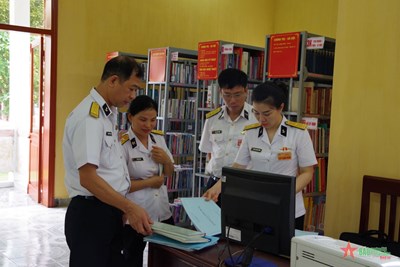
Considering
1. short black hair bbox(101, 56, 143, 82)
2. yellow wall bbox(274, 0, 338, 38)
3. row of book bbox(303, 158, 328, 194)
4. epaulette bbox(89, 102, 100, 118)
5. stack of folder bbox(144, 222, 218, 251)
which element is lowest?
row of book bbox(303, 158, 328, 194)

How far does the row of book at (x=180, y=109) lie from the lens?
238 inches

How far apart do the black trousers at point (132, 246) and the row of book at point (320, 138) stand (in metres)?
3.00

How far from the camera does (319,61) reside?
4797 millimetres

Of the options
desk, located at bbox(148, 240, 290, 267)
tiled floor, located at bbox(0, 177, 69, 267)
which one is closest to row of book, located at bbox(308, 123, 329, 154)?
tiled floor, located at bbox(0, 177, 69, 267)

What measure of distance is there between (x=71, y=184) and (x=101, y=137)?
0.29m

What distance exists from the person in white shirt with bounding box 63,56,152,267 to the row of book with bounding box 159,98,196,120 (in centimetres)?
380

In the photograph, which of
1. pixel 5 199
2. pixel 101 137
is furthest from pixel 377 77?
pixel 5 199

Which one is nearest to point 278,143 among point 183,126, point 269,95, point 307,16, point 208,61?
point 269,95

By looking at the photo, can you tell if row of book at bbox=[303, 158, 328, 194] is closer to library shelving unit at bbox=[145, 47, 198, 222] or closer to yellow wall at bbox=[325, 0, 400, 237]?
yellow wall at bbox=[325, 0, 400, 237]

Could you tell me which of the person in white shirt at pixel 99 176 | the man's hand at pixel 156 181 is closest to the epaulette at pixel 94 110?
the person in white shirt at pixel 99 176

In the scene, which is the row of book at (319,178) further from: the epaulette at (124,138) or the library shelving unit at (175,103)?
the epaulette at (124,138)

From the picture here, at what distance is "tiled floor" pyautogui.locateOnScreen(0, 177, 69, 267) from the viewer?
4434 millimetres

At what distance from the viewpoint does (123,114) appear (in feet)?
21.8

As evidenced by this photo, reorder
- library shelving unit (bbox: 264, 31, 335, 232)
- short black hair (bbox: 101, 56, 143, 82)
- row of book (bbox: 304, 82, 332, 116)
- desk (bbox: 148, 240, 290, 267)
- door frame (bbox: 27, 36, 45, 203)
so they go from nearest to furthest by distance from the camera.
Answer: desk (bbox: 148, 240, 290, 267)
short black hair (bbox: 101, 56, 143, 82)
library shelving unit (bbox: 264, 31, 335, 232)
row of book (bbox: 304, 82, 332, 116)
door frame (bbox: 27, 36, 45, 203)
